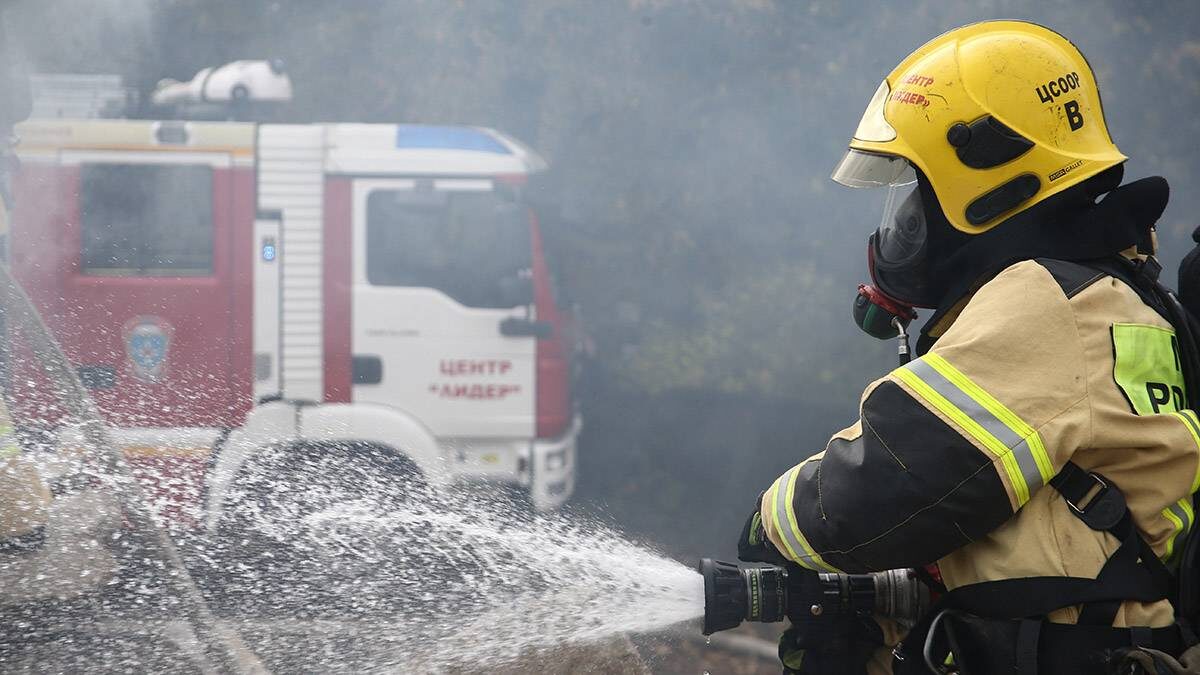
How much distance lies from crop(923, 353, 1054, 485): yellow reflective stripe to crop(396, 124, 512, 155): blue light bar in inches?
173

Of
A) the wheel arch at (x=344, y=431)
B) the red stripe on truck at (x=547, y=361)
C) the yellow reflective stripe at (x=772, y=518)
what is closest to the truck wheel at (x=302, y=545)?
the wheel arch at (x=344, y=431)

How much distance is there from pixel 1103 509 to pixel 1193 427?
19 cm

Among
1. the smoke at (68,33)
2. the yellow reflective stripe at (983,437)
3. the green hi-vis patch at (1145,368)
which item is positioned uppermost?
the smoke at (68,33)

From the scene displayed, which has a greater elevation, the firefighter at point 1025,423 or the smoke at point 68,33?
the smoke at point 68,33

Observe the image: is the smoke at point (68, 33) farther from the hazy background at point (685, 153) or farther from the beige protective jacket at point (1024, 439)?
the beige protective jacket at point (1024, 439)

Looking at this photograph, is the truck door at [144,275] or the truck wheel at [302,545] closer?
the truck wheel at [302,545]

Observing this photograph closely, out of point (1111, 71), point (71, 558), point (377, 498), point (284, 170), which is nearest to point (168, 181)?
point (284, 170)

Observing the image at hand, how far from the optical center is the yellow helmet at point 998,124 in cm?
176

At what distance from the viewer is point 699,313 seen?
8.30 metres

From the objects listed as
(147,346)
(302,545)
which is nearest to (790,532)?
(302,545)

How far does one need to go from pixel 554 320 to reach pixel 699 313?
106 inches

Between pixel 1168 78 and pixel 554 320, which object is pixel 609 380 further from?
pixel 1168 78

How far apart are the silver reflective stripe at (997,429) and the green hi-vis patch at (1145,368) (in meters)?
0.19

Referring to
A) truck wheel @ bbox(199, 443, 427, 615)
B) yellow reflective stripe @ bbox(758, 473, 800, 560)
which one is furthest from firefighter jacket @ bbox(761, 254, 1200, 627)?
truck wheel @ bbox(199, 443, 427, 615)
